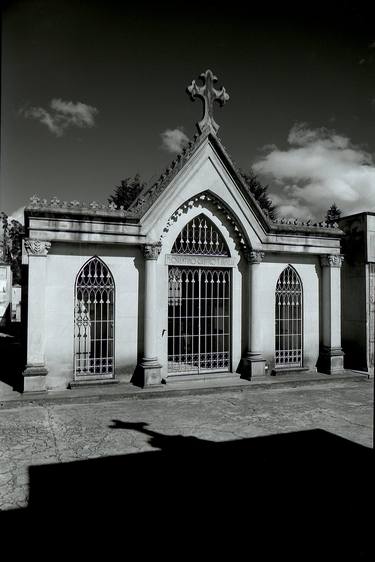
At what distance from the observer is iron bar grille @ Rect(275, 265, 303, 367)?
12656mm

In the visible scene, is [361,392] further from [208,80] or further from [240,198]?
[208,80]

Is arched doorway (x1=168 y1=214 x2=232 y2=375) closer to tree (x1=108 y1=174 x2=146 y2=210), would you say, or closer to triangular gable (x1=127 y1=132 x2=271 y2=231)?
triangular gable (x1=127 y1=132 x2=271 y2=231)

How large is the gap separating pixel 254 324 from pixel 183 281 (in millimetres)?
2373

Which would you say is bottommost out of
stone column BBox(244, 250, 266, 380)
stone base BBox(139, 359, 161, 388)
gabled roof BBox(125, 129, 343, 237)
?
stone base BBox(139, 359, 161, 388)

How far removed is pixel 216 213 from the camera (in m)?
11.8

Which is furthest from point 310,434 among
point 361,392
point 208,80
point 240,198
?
point 208,80

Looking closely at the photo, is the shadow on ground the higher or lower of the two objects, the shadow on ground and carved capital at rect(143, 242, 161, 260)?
the lower

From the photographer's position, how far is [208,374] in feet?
37.7

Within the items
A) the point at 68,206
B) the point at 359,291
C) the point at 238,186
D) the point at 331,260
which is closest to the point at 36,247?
the point at 68,206

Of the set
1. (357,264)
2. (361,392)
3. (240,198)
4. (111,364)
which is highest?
(240,198)

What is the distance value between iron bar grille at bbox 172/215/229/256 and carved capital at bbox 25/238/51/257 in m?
3.44

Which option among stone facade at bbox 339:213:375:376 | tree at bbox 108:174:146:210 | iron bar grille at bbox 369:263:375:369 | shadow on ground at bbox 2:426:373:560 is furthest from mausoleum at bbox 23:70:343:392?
tree at bbox 108:174:146:210

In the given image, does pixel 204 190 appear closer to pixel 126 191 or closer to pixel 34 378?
pixel 34 378

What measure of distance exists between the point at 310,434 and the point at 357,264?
26.0ft
